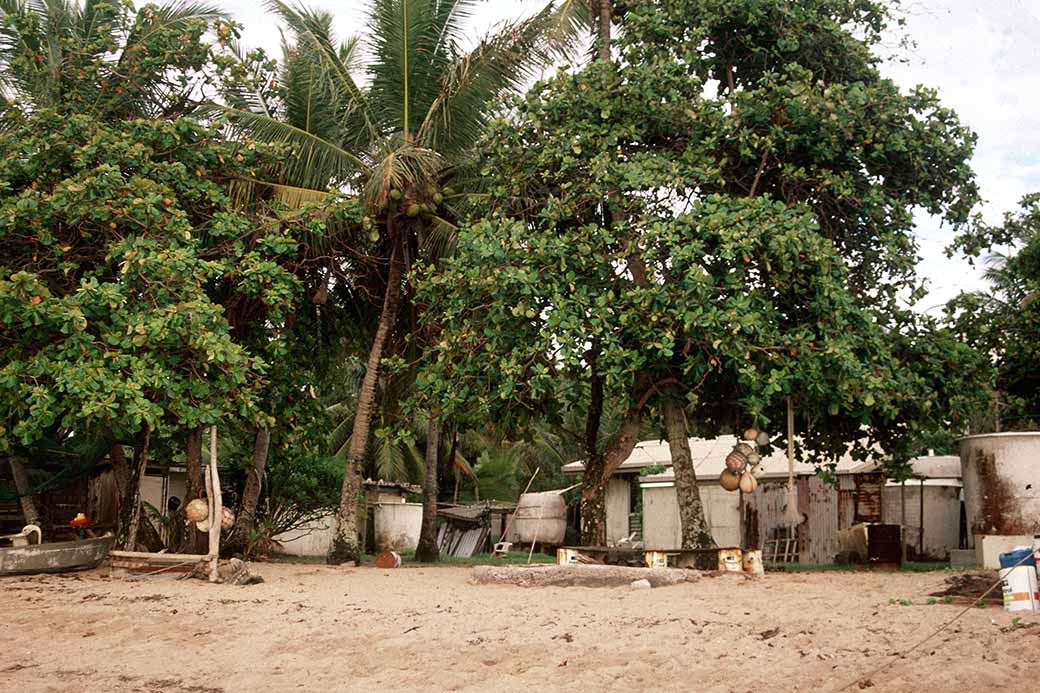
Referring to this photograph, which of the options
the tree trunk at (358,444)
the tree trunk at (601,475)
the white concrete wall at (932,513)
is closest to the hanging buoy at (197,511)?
the tree trunk at (358,444)

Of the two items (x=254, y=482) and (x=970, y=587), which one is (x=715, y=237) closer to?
(x=970, y=587)

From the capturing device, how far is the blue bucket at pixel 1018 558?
772 cm

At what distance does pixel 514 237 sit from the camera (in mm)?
12445

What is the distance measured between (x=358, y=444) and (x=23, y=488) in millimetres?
5139

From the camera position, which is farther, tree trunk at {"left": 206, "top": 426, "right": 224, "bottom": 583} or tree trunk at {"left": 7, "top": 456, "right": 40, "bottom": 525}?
tree trunk at {"left": 7, "top": 456, "right": 40, "bottom": 525}

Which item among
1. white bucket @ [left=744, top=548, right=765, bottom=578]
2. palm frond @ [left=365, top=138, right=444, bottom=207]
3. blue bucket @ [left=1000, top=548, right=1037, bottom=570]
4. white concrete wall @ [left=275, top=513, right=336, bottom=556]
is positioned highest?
palm frond @ [left=365, top=138, right=444, bottom=207]

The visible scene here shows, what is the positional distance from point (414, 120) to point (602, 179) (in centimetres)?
417

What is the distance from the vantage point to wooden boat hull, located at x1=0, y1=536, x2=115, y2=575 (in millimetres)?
12914

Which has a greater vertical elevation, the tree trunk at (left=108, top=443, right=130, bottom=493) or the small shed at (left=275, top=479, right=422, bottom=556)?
the tree trunk at (left=108, top=443, right=130, bottom=493)

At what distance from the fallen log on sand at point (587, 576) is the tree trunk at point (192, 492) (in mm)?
5323

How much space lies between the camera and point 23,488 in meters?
15.5

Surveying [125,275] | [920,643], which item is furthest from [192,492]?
[920,643]

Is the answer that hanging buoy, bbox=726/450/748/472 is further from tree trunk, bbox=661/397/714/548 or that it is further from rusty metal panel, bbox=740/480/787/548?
rusty metal panel, bbox=740/480/787/548

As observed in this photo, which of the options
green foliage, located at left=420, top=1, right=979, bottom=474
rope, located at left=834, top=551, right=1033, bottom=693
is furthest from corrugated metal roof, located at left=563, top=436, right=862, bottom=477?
rope, located at left=834, top=551, right=1033, bottom=693
